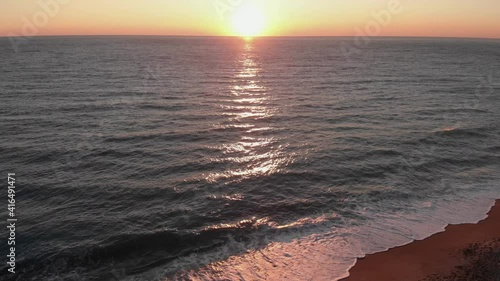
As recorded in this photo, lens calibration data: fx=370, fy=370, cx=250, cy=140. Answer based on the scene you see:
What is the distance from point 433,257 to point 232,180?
12.9 meters

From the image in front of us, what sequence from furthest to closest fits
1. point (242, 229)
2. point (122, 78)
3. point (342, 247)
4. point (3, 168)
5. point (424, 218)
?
point (122, 78) < point (3, 168) < point (424, 218) < point (242, 229) < point (342, 247)

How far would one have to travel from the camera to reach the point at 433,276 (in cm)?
1495

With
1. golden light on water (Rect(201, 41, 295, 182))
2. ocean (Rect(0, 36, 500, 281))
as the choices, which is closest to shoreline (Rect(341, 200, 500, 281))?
ocean (Rect(0, 36, 500, 281))

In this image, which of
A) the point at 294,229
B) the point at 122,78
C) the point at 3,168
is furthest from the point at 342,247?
the point at 122,78

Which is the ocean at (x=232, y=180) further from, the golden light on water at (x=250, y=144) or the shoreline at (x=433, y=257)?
the shoreline at (x=433, y=257)

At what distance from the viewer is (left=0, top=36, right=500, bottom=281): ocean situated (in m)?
17.3

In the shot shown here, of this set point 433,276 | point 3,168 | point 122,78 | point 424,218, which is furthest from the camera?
point 122,78

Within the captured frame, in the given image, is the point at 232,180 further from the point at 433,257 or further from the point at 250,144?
the point at 433,257

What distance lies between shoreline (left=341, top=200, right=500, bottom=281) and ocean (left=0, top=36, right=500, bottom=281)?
73 centimetres

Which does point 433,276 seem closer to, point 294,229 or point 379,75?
point 294,229

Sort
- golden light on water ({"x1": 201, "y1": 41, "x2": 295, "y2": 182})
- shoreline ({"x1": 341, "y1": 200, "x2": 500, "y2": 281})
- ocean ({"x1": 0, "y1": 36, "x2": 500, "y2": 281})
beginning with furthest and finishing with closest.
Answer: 1. golden light on water ({"x1": 201, "y1": 41, "x2": 295, "y2": 182})
2. ocean ({"x1": 0, "y1": 36, "x2": 500, "y2": 281})
3. shoreline ({"x1": 341, "y1": 200, "x2": 500, "y2": 281})

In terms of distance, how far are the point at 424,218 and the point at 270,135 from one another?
16608 mm

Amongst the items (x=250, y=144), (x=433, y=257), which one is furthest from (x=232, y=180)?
(x=433, y=257)

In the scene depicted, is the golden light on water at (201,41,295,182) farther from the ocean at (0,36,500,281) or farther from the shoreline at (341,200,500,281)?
the shoreline at (341,200,500,281)
